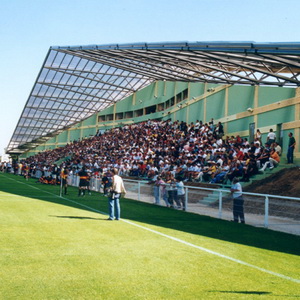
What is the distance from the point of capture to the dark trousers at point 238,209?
14.0 m

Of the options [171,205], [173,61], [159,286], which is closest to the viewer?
[159,286]

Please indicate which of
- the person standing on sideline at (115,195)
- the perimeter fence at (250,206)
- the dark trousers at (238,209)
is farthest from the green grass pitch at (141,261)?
the dark trousers at (238,209)

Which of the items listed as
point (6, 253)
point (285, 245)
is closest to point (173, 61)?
point (285, 245)

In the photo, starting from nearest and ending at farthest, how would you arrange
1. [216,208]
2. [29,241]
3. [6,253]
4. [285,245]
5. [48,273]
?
[48,273], [6,253], [29,241], [285,245], [216,208]

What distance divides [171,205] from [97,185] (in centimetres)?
1184

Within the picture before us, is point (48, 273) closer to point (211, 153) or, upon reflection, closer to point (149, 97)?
point (211, 153)

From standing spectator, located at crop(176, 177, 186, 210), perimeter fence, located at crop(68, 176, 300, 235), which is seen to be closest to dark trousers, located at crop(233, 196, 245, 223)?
perimeter fence, located at crop(68, 176, 300, 235)

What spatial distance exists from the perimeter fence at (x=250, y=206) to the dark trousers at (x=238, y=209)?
0.14 metres

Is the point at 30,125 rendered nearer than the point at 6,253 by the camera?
No

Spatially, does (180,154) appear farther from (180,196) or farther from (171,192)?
(180,196)

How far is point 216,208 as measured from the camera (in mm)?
15586

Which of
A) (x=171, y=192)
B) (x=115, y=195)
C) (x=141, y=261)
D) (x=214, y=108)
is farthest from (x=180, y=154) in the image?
(x=141, y=261)

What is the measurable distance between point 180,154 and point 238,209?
14.7 meters

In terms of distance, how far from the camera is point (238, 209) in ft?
46.7
